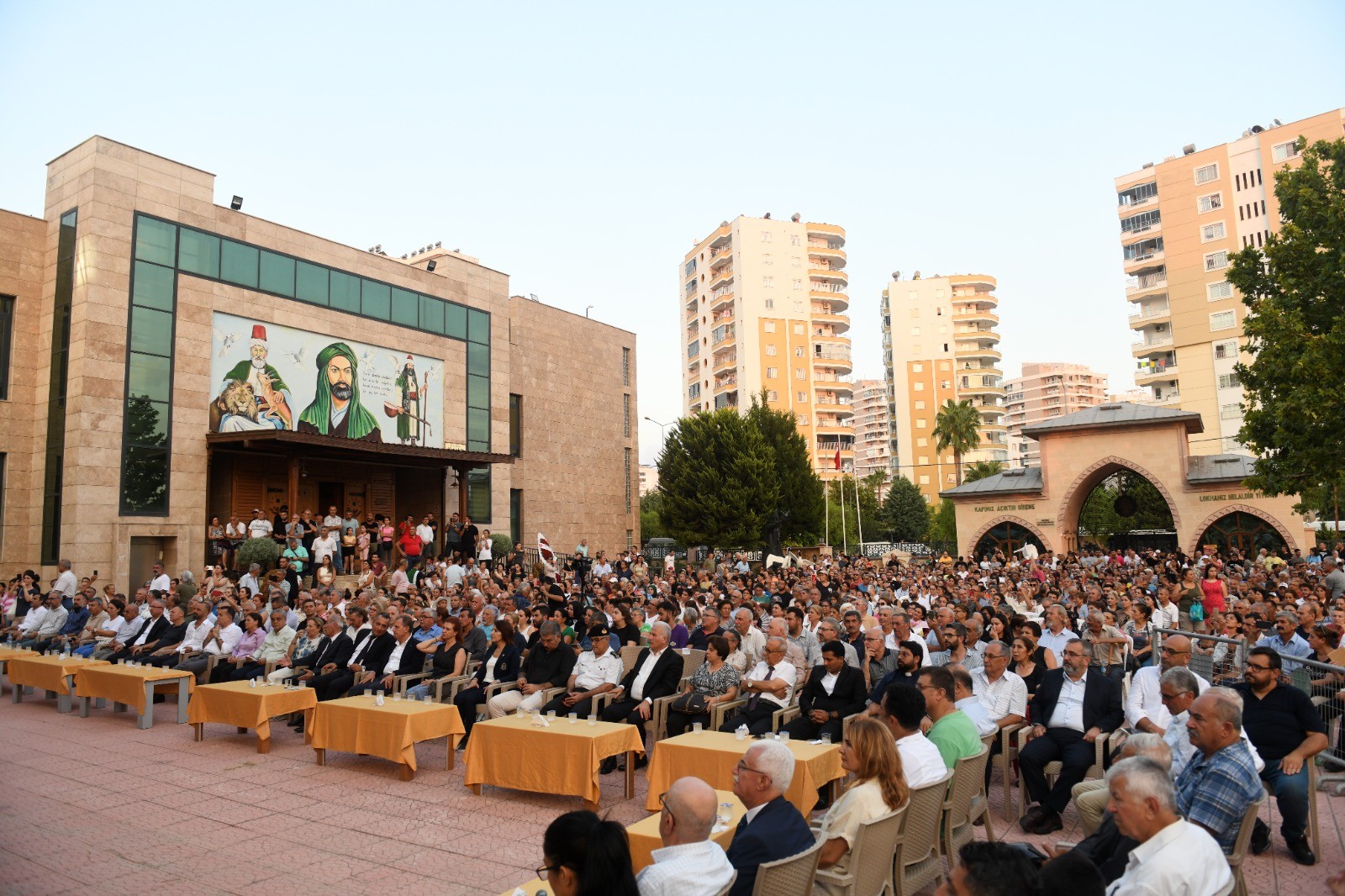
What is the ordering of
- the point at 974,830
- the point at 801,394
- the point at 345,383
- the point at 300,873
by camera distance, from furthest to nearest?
the point at 801,394
the point at 345,383
the point at 974,830
the point at 300,873

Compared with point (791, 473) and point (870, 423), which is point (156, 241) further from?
point (870, 423)

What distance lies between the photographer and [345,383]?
2331cm

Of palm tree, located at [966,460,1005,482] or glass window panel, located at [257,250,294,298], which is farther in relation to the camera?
palm tree, located at [966,460,1005,482]

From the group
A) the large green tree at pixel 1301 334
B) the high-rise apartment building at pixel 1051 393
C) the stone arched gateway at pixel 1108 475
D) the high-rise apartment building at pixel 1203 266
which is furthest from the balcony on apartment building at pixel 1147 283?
the high-rise apartment building at pixel 1051 393

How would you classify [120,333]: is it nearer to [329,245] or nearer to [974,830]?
[329,245]

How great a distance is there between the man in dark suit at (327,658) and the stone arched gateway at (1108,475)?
28563 millimetres

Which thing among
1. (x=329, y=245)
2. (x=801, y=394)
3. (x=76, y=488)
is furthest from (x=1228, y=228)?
(x=76, y=488)

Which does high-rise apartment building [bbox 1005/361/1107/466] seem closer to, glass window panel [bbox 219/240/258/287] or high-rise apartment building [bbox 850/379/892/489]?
high-rise apartment building [bbox 850/379/892/489]

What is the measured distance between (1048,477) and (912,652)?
29410mm

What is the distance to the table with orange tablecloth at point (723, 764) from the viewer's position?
5.38 meters

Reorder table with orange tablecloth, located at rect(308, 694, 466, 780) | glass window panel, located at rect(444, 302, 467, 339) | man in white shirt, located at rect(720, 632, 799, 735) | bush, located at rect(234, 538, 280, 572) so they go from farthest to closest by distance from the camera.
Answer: glass window panel, located at rect(444, 302, 467, 339)
bush, located at rect(234, 538, 280, 572)
man in white shirt, located at rect(720, 632, 799, 735)
table with orange tablecloth, located at rect(308, 694, 466, 780)

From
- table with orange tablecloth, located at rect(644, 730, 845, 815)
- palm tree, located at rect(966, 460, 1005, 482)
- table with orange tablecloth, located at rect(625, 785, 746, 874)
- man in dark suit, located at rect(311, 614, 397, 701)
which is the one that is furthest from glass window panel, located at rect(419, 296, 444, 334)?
palm tree, located at rect(966, 460, 1005, 482)

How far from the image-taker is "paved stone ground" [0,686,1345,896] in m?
4.98

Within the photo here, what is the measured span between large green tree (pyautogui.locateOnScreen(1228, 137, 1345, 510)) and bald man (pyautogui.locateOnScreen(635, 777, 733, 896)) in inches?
677
